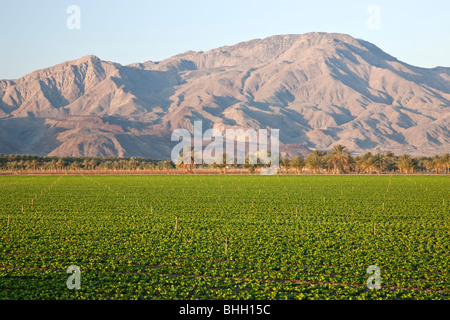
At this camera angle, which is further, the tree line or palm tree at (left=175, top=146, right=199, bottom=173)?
palm tree at (left=175, top=146, right=199, bottom=173)

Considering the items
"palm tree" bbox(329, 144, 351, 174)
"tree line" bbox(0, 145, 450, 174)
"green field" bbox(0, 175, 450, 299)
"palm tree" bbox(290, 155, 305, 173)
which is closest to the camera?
"green field" bbox(0, 175, 450, 299)

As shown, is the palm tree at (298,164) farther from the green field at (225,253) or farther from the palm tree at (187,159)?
the green field at (225,253)

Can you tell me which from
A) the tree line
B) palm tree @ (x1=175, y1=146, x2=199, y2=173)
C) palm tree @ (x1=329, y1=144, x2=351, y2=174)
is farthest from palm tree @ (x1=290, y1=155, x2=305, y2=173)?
palm tree @ (x1=175, y1=146, x2=199, y2=173)

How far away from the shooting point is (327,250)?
2209cm

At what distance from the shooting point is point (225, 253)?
837 inches

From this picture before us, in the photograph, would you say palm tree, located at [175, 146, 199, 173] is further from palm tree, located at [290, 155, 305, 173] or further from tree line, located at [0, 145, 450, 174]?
palm tree, located at [290, 155, 305, 173]

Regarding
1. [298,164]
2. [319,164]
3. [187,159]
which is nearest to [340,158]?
[319,164]

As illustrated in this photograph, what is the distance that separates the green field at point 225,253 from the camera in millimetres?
16234

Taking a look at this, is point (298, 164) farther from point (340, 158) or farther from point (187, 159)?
point (187, 159)

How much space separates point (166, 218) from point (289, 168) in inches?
5058

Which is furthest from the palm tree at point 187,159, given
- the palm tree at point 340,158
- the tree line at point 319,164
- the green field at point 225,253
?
the green field at point 225,253

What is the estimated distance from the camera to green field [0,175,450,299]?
1623 cm

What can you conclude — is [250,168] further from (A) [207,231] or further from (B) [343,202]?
(A) [207,231]

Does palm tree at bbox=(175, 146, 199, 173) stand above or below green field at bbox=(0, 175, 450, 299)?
below
